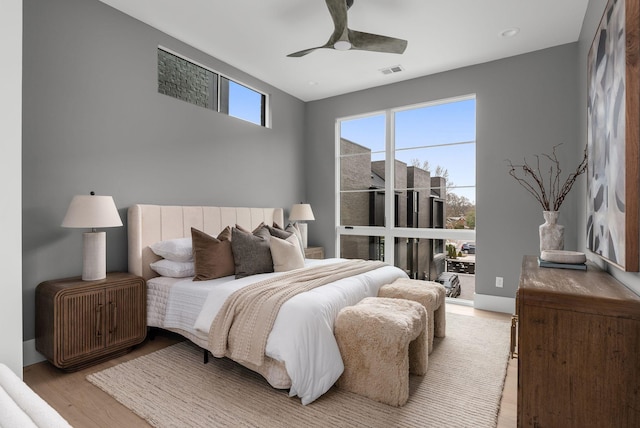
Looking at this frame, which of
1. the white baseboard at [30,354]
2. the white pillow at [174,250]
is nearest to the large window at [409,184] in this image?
the white pillow at [174,250]

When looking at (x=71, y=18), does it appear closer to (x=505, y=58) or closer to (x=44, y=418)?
(x=44, y=418)

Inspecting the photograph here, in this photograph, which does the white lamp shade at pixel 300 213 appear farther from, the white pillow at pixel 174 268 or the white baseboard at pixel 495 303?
the white baseboard at pixel 495 303

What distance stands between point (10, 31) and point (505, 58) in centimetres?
442

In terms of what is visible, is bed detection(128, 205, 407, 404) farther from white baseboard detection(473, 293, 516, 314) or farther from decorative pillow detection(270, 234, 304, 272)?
white baseboard detection(473, 293, 516, 314)

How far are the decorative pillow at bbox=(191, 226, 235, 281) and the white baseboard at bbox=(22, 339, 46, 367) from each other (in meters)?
1.22

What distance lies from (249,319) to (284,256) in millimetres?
1030

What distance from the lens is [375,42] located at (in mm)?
2857

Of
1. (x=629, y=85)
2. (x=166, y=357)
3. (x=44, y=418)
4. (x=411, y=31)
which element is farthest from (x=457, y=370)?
(x=411, y=31)

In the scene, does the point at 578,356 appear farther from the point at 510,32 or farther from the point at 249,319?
the point at 510,32

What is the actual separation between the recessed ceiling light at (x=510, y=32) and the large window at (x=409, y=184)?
0.90 m

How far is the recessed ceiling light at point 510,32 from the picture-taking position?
10.9 feet

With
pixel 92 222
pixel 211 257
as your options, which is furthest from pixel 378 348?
pixel 92 222

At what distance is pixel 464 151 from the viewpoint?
171 inches

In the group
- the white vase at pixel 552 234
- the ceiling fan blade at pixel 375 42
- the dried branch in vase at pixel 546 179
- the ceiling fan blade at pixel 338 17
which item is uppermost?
the ceiling fan blade at pixel 338 17
